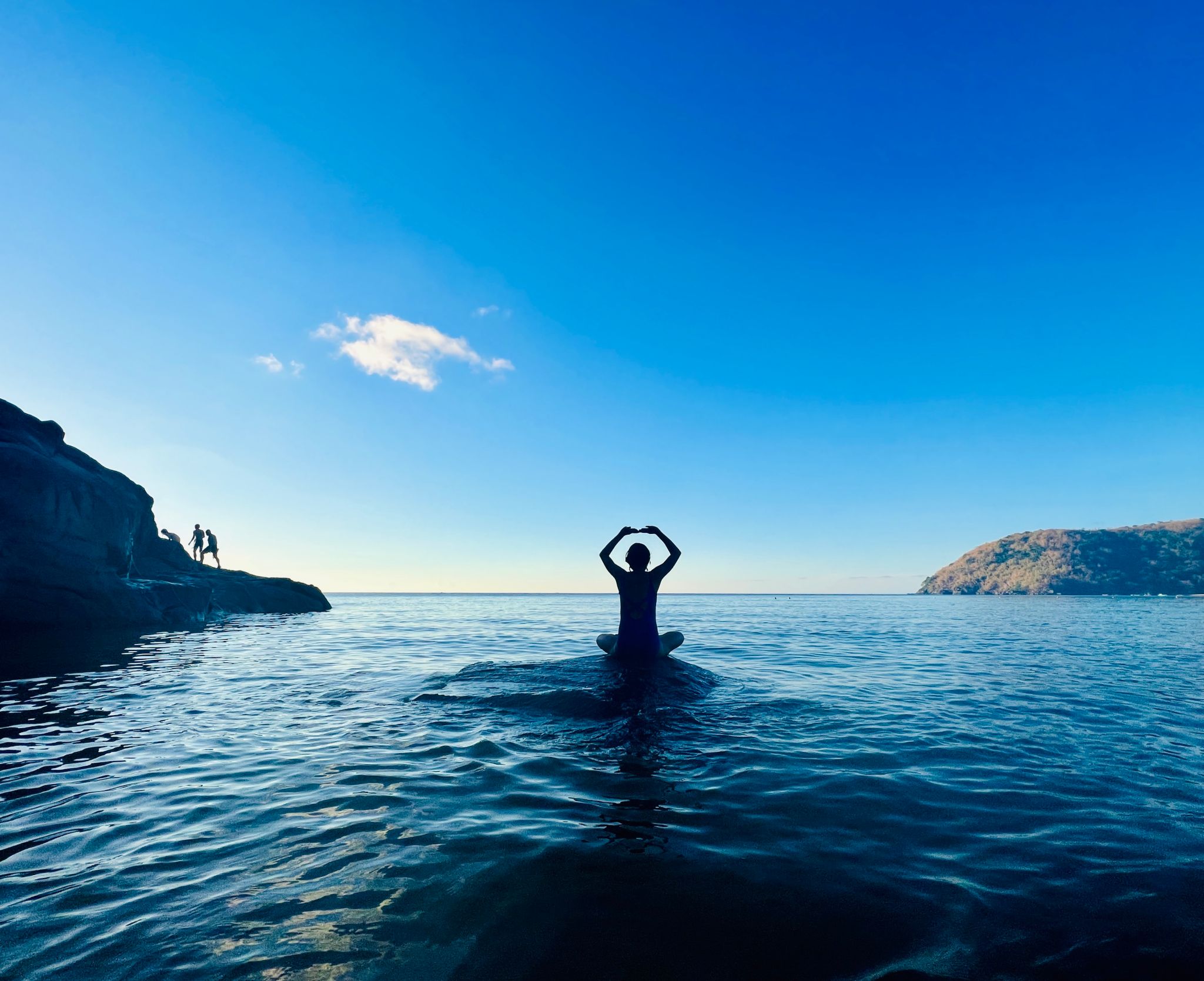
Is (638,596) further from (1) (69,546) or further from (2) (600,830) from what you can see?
(1) (69,546)

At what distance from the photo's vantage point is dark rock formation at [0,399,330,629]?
2169 centimetres

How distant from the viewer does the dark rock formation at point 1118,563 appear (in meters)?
149

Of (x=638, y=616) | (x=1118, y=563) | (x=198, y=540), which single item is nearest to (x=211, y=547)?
(x=198, y=540)

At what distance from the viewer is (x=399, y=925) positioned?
138 inches

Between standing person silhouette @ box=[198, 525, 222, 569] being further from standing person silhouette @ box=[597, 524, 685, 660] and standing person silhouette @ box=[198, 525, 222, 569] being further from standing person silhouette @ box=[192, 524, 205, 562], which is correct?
standing person silhouette @ box=[597, 524, 685, 660]

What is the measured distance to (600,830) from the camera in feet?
16.2

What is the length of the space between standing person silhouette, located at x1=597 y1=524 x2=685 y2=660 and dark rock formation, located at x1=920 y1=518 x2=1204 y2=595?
645 feet

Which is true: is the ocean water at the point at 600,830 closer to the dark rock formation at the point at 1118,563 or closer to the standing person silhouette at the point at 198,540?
the standing person silhouette at the point at 198,540

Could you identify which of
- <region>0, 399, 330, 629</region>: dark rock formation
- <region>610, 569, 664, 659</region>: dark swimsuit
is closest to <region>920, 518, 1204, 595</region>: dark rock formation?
<region>610, 569, 664, 659</region>: dark swimsuit

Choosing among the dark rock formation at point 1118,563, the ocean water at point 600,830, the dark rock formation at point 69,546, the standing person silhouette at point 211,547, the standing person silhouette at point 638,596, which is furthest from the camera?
the dark rock formation at point 1118,563

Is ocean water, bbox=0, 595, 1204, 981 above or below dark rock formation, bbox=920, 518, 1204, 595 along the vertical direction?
below

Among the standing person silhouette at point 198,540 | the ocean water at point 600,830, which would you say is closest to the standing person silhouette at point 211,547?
the standing person silhouette at point 198,540

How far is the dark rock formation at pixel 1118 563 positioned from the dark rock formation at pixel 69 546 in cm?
20374

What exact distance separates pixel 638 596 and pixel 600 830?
604 cm
